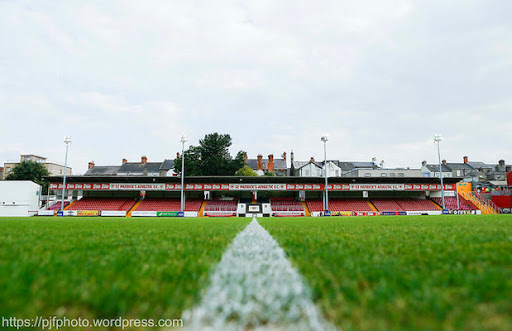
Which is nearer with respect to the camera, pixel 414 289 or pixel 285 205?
pixel 414 289

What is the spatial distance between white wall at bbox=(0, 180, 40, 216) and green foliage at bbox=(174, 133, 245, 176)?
22056 mm

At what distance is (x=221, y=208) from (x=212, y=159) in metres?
17.1

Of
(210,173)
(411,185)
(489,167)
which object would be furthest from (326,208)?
(489,167)

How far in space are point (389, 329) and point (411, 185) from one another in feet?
123

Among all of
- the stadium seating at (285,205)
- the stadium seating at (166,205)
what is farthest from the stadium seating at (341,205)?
the stadium seating at (166,205)

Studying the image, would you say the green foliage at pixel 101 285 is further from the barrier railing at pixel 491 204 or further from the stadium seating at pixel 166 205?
the barrier railing at pixel 491 204

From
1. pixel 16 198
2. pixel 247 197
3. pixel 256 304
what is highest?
pixel 256 304

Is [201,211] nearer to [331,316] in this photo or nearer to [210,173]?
[210,173]

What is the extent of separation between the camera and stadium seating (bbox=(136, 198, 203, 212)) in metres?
32.4

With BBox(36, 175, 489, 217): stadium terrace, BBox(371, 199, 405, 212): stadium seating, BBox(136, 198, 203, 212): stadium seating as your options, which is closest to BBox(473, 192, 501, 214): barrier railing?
BBox(36, 175, 489, 217): stadium terrace

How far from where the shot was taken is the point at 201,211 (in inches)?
1272

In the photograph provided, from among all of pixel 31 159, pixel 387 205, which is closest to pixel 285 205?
pixel 387 205

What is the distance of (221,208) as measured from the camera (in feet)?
108

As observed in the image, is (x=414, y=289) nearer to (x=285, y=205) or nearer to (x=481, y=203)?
(x=285, y=205)
